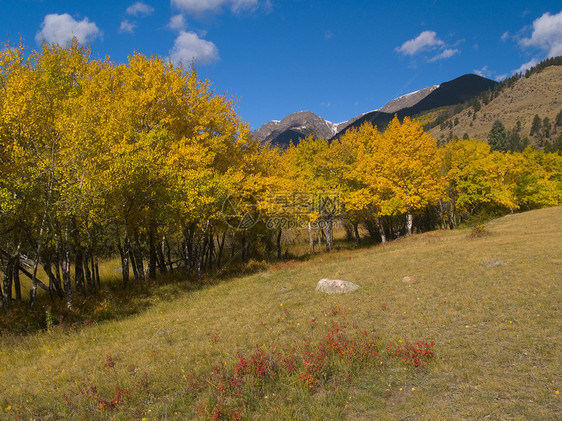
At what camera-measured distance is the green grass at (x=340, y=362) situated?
6320 millimetres

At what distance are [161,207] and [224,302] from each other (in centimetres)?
674

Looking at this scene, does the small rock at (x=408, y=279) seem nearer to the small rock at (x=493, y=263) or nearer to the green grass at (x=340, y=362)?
the green grass at (x=340, y=362)

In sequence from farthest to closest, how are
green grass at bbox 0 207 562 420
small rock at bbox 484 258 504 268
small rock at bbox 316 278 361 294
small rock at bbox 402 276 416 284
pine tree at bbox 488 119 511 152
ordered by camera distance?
pine tree at bbox 488 119 511 152, small rock at bbox 484 258 504 268, small rock at bbox 316 278 361 294, small rock at bbox 402 276 416 284, green grass at bbox 0 207 562 420

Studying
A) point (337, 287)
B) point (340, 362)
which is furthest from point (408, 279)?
point (340, 362)

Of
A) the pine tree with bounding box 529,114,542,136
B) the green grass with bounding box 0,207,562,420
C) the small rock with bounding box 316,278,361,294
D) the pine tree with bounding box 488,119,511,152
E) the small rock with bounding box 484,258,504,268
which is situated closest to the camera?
the green grass with bounding box 0,207,562,420

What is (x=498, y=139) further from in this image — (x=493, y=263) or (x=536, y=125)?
(x=493, y=263)

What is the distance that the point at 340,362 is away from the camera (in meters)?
7.92

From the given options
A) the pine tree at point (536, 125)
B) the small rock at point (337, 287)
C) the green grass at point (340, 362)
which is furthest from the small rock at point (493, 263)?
the pine tree at point (536, 125)

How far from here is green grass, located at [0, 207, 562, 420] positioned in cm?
632

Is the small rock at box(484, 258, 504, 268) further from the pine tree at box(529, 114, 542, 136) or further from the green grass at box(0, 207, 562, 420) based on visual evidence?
the pine tree at box(529, 114, 542, 136)

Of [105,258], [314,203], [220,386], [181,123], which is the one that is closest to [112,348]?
[220,386]

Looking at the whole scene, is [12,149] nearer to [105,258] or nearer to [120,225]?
[120,225]

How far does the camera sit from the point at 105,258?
34.9 metres

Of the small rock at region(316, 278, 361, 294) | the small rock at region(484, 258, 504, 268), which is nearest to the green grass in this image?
the small rock at region(484, 258, 504, 268)
